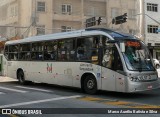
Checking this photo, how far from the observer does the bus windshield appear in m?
14.4

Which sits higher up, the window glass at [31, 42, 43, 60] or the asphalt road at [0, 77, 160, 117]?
the window glass at [31, 42, 43, 60]

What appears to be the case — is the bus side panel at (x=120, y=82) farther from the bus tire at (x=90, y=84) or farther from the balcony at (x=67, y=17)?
the balcony at (x=67, y=17)

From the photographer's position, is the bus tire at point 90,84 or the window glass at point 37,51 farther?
the window glass at point 37,51

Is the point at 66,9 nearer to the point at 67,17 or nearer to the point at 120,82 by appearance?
the point at 67,17

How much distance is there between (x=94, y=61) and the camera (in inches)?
613

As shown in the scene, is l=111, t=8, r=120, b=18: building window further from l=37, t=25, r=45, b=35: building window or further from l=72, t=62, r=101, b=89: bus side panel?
l=72, t=62, r=101, b=89: bus side panel

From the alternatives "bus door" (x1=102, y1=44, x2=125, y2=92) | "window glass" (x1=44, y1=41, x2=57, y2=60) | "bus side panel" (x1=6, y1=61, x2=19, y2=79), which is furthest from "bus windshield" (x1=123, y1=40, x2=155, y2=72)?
"bus side panel" (x1=6, y1=61, x2=19, y2=79)

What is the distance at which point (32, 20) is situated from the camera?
152ft

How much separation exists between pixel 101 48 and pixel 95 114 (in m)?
5.15

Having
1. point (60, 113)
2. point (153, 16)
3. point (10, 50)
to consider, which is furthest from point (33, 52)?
point (153, 16)

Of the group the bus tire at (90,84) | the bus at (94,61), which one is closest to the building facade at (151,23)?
the bus at (94,61)

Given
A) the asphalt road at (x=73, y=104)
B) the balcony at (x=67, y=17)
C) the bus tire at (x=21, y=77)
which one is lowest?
the asphalt road at (x=73, y=104)

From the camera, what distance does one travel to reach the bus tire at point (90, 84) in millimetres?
15734

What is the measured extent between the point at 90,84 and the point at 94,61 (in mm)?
1112
